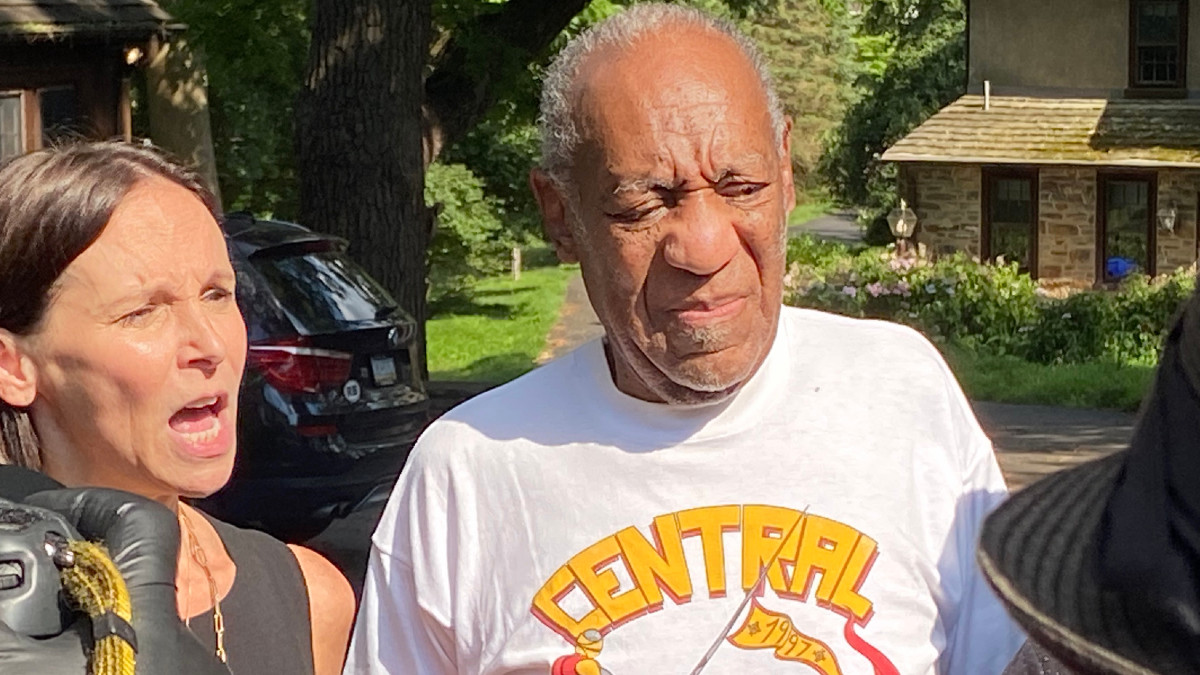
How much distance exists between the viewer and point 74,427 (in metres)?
2.50

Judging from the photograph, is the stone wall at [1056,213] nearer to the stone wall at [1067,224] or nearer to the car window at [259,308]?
the stone wall at [1067,224]

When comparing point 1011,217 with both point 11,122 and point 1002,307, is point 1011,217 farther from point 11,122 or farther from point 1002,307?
point 11,122

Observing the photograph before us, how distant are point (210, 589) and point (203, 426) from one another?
27 centimetres

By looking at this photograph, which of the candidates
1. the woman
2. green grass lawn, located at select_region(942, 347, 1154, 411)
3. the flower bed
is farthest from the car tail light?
the flower bed

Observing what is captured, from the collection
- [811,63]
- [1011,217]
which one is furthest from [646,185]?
[811,63]

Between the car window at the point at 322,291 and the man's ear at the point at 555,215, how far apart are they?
6.20 metres

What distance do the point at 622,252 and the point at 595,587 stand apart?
0.46 m

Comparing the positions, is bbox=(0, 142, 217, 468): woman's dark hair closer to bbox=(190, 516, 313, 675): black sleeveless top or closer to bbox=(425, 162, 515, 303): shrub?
bbox=(190, 516, 313, 675): black sleeveless top

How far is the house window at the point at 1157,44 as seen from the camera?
85.8 ft

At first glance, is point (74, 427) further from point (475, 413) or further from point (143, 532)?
point (143, 532)

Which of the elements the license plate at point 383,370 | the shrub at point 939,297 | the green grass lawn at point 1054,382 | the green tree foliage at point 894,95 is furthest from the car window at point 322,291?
the green tree foliage at point 894,95

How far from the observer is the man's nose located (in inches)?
94.9

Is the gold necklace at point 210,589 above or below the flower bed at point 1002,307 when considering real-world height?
above

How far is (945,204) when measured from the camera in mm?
26938
